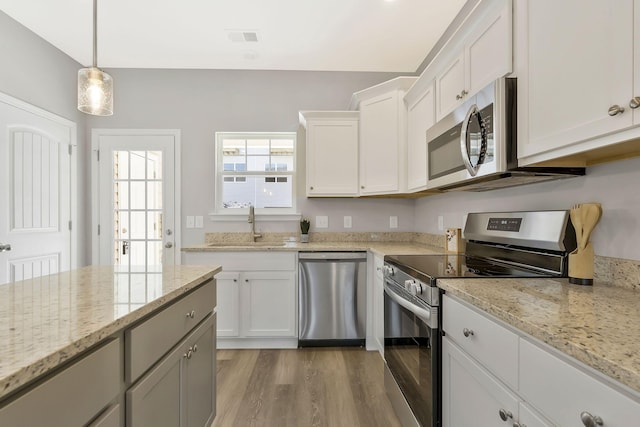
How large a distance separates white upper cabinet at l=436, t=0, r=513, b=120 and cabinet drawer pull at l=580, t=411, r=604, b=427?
1.28m

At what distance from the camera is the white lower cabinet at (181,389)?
1.00 m

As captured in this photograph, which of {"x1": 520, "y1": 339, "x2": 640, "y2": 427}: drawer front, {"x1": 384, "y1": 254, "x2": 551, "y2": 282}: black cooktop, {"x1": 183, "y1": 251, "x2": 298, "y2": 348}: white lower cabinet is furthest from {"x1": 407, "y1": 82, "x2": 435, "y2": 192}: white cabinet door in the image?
{"x1": 520, "y1": 339, "x2": 640, "y2": 427}: drawer front

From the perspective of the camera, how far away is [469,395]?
1126mm

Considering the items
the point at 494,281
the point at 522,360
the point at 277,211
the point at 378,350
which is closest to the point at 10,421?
the point at 522,360

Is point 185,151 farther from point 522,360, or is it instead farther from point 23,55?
point 522,360

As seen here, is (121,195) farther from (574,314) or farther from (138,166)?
(574,314)

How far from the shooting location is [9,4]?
2455 millimetres

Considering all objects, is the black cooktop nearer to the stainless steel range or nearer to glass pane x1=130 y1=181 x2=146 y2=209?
the stainless steel range

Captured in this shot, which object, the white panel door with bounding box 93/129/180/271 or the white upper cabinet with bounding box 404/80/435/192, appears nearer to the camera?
the white upper cabinet with bounding box 404/80/435/192

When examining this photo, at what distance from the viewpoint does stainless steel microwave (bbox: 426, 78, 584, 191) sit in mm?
1389

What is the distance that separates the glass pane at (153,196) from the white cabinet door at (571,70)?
10.8 ft

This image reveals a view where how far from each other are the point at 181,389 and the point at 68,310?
22.3 inches

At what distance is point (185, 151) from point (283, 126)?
1.07m

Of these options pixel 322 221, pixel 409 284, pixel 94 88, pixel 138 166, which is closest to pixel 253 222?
pixel 322 221
